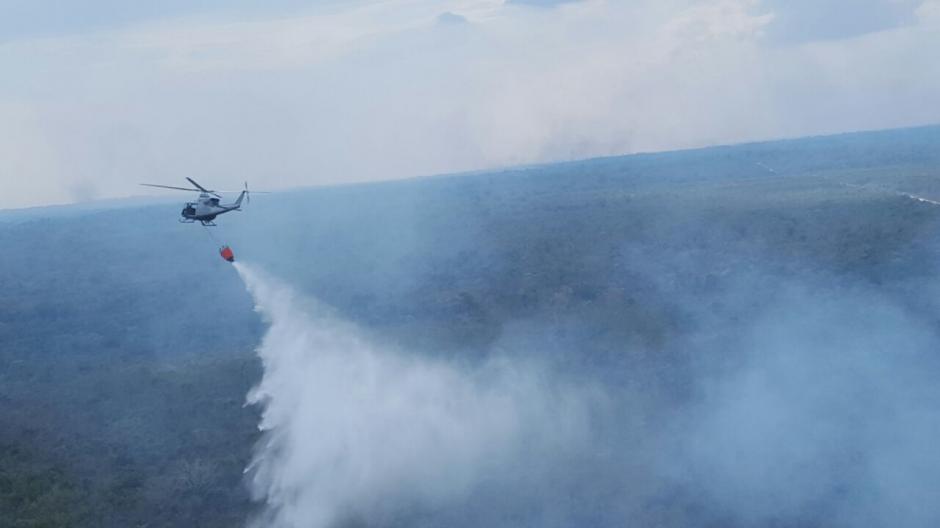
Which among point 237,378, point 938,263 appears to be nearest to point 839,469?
point 938,263

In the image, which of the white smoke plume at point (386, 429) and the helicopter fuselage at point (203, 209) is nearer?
the white smoke plume at point (386, 429)

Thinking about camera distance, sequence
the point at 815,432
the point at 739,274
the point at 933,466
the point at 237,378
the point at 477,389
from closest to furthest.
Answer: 1. the point at 933,466
2. the point at 815,432
3. the point at 477,389
4. the point at 237,378
5. the point at 739,274

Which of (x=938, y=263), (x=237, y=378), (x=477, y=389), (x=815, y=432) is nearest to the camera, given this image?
(x=815, y=432)

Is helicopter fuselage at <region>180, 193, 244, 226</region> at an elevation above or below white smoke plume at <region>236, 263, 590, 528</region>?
above

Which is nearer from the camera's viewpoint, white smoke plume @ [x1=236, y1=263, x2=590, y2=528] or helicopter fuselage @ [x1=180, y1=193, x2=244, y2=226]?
white smoke plume @ [x1=236, y1=263, x2=590, y2=528]

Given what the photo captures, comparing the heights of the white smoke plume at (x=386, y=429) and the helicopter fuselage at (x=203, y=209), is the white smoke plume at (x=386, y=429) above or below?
below

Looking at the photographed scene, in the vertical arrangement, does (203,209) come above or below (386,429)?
above

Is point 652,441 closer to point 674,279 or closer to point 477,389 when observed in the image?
point 477,389

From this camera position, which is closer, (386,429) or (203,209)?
(386,429)
